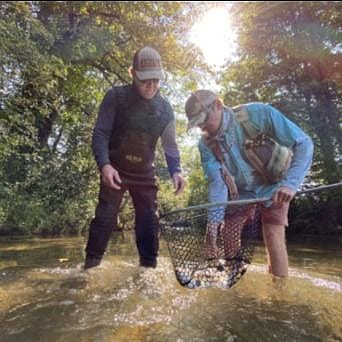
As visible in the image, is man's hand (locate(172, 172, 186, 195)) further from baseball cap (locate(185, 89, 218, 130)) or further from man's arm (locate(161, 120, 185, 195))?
baseball cap (locate(185, 89, 218, 130))

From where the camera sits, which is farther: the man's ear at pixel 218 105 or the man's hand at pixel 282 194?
the man's ear at pixel 218 105

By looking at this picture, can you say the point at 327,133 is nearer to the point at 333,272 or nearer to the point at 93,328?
the point at 333,272

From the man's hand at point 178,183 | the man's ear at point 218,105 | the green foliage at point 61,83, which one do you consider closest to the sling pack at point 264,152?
the man's ear at point 218,105

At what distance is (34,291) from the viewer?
105 inches

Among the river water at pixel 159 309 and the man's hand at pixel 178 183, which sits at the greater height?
the man's hand at pixel 178 183

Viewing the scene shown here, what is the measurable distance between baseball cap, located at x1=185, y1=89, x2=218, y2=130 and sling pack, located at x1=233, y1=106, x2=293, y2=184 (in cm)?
29

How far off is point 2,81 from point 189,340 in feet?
21.8

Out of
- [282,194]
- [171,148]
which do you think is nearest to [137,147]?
[171,148]

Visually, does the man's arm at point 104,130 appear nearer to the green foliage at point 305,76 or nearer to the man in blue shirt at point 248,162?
the man in blue shirt at point 248,162

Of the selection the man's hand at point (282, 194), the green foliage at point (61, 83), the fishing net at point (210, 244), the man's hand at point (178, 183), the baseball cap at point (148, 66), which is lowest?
the fishing net at point (210, 244)

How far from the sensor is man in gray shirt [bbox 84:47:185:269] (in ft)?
9.81

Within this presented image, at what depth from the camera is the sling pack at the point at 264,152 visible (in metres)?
2.63

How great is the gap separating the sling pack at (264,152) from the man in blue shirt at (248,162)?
0.08ft

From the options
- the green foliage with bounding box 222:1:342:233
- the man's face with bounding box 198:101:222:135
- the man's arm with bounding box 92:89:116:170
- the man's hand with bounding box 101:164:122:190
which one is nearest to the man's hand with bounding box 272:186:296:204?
the man's face with bounding box 198:101:222:135
